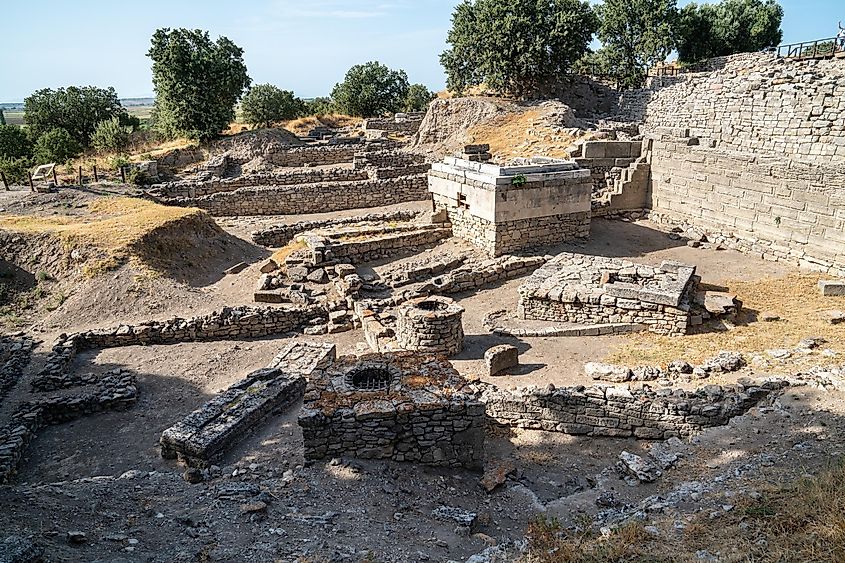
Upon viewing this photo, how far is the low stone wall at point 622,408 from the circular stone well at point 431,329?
1.99 meters

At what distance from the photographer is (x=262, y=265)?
54.4 feet

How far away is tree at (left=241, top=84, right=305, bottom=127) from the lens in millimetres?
41562

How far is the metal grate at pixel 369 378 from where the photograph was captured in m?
7.96

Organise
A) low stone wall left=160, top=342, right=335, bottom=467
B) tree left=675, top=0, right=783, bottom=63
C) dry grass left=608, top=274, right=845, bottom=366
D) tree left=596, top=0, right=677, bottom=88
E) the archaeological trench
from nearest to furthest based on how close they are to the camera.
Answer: the archaeological trench → low stone wall left=160, top=342, right=335, bottom=467 → dry grass left=608, top=274, right=845, bottom=366 → tree left=596, top=0, right=677, bottom=88 → tree left=675, top=0, right=783, bottom=63

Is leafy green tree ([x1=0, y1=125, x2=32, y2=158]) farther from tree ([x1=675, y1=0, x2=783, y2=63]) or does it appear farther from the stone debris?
tree ([x1=675, y1=0, x2=783, y2=63])

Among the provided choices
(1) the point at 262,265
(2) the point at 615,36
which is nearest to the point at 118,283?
(1) the point at 262,265

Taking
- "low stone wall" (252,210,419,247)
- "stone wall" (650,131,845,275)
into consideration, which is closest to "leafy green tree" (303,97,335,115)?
"low stone wall" (252,210,419,247)

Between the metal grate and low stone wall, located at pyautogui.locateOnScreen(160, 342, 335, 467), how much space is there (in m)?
1.50

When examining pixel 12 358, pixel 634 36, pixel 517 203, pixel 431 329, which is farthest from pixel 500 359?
pixel 634 36

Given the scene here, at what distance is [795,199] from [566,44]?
68.4 feet

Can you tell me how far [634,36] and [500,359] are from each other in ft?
117

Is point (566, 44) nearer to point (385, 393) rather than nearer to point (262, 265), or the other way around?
point (262, 265)

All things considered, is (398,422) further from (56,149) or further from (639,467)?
(56,149)

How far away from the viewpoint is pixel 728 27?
40562 mm
